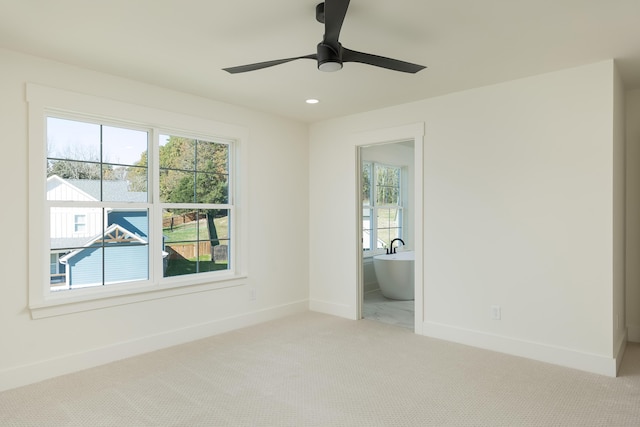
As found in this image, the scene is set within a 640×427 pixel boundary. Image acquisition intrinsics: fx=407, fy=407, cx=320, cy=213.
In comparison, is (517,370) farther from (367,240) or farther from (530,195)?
(367,240)

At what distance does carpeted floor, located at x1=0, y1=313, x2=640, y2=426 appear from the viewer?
248 cm

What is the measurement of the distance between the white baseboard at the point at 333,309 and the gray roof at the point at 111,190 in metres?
2.46

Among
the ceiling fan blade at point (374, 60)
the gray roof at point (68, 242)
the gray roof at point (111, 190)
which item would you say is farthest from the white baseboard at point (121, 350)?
the ceiling fan blade at point (374, 60)

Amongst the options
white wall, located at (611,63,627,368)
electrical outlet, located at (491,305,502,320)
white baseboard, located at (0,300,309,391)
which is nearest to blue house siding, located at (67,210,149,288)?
white baseboard, located at (0,300,309,391)

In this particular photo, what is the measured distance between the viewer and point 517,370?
127 inches

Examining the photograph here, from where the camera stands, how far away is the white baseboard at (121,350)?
296cm

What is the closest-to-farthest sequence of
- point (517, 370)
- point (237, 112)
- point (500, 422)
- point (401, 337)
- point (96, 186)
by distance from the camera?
point (500, 422), point (517, 370), point (96, 186), point (401, 337), point (237, 112)

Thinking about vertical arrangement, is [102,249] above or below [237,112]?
below

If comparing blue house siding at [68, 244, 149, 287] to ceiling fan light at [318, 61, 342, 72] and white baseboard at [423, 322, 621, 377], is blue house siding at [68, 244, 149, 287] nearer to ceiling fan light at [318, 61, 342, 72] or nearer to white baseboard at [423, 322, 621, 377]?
ceiling fan light at [318, 61, 342, 72]

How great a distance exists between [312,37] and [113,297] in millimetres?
2649

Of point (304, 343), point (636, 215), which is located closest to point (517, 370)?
point (304, 343)

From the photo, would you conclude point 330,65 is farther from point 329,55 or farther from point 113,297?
point 113,297

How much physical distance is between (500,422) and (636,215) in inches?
110

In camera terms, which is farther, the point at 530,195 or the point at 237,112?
the point at 237,112
